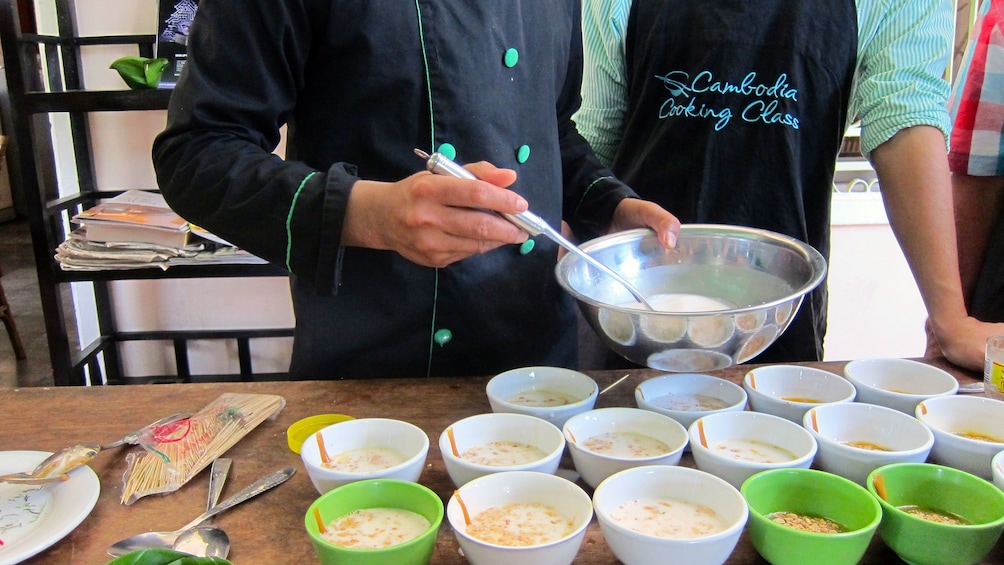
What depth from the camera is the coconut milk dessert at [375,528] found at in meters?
0.68

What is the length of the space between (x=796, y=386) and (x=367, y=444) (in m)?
0.57

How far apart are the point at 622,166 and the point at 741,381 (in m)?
0.57

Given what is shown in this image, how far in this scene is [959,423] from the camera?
0.91 meters

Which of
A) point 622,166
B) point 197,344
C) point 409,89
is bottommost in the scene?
point 197,344

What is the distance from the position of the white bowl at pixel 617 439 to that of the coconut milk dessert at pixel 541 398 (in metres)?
0.09

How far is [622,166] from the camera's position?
4.89 ft

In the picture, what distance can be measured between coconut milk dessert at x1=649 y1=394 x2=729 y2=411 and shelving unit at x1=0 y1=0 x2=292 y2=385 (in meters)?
1.47

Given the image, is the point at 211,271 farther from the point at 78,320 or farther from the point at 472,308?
the point at 472,308

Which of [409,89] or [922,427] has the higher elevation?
[409,89]

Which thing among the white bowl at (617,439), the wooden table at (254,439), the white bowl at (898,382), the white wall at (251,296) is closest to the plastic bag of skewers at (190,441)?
the wooden table at (254,439)

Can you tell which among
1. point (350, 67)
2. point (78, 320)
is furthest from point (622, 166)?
point (78, 320)

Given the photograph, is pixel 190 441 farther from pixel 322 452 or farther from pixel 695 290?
pixel 695 290

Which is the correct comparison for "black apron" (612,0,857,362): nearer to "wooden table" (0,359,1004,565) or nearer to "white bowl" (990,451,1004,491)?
"wooden table" (0,359,1004,565)

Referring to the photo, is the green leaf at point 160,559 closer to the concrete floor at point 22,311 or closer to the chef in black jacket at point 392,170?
the chef in black jacket at point 392,170
